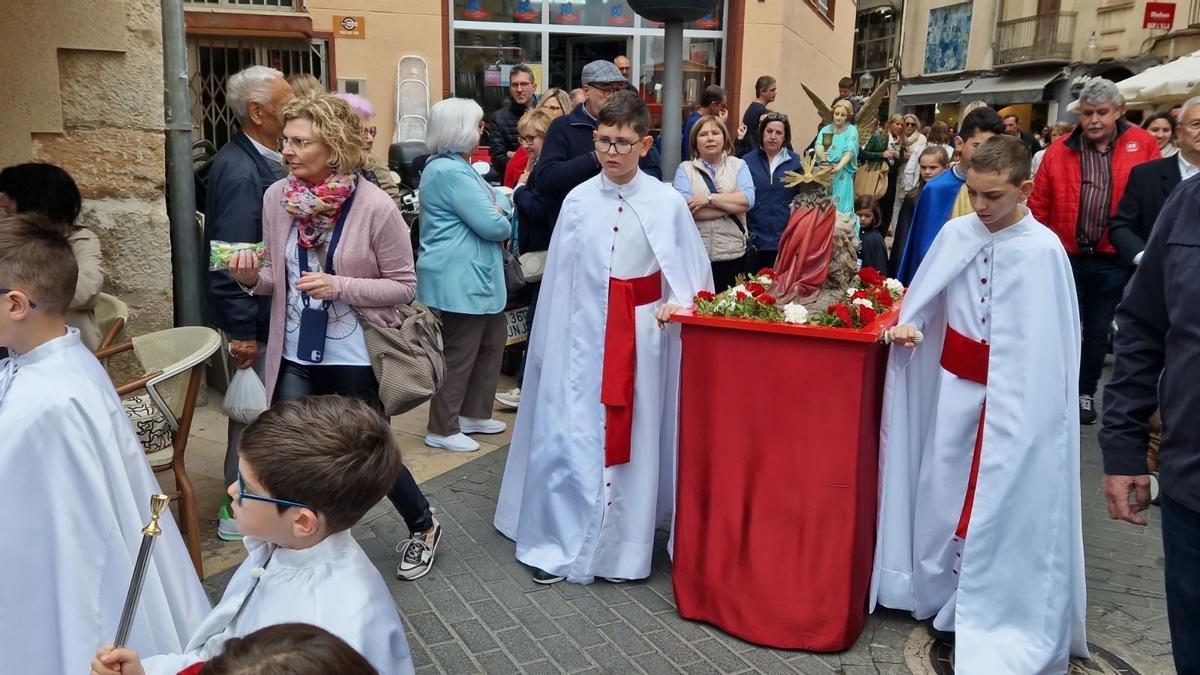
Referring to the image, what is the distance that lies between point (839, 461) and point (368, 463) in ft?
6.12

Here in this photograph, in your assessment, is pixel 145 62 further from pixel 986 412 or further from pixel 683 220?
pixel 986 412

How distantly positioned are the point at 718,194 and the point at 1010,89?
27.2 meters

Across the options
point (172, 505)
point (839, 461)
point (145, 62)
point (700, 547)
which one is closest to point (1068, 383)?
point (839, 461)

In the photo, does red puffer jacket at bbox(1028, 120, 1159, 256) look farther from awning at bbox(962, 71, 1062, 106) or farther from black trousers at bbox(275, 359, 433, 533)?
awning at bbox(962, 71, 1062, 106)

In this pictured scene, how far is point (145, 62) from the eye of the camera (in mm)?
5074

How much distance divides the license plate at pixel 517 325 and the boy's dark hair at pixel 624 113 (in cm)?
275

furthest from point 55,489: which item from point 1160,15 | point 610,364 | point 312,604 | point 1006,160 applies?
point 1160,15

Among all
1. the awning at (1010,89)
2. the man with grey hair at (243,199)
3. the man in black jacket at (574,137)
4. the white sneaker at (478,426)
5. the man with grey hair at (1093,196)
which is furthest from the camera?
the awning at (1010,89)

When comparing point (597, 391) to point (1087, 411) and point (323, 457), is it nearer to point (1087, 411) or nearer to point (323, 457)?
point (323, 457)

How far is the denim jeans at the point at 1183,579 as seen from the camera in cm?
218

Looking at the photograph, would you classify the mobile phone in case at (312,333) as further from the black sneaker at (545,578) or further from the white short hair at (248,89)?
the black sneaker at (545,578)

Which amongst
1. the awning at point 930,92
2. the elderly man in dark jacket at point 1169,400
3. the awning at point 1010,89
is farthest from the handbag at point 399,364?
the awning at point 930,92

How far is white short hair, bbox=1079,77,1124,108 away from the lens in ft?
19.3

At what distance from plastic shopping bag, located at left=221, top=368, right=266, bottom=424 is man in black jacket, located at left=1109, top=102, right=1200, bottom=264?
182 inches
